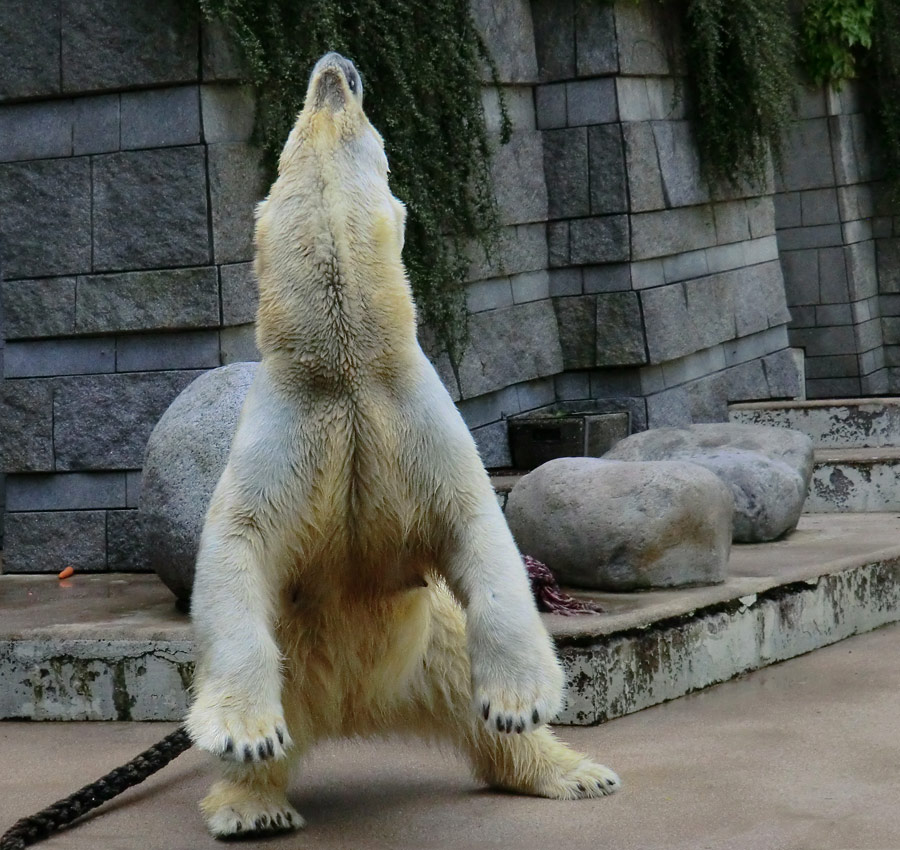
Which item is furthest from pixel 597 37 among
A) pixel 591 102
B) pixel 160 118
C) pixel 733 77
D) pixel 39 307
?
pixel 39 307

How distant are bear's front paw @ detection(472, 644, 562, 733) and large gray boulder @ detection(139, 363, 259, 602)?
2.19 metres

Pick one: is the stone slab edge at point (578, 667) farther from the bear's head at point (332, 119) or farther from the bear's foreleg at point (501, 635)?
the bear's head at point (332, 119)

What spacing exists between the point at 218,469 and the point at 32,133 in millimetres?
2245

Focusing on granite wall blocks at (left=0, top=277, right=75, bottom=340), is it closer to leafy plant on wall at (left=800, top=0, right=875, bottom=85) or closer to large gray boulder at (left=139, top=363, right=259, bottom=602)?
large gray boulder at (left=139, top=363, right=259, bottom=602)

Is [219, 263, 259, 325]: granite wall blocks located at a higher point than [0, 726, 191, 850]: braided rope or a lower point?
higher

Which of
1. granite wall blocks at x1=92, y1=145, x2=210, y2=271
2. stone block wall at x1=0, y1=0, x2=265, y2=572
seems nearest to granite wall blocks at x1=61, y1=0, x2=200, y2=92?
stone block wall at x1=0, y1=0, x2=265, y2=572

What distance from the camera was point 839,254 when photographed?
1166 cm

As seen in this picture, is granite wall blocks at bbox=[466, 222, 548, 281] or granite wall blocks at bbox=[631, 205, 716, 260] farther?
granite wall blocks at bbox=[631, 205, 716, 260]

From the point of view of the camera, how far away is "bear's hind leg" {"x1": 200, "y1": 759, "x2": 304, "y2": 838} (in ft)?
10.9

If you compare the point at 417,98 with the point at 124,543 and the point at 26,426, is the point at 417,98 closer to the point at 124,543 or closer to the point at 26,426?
the point at 26,426

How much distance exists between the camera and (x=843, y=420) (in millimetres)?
8953

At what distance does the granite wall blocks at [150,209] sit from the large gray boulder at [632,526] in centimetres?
203

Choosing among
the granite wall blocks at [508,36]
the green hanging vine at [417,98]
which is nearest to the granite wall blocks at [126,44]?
the green hanging vine at [417,98]

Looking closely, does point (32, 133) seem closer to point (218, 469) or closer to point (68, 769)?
point (218, 469)
